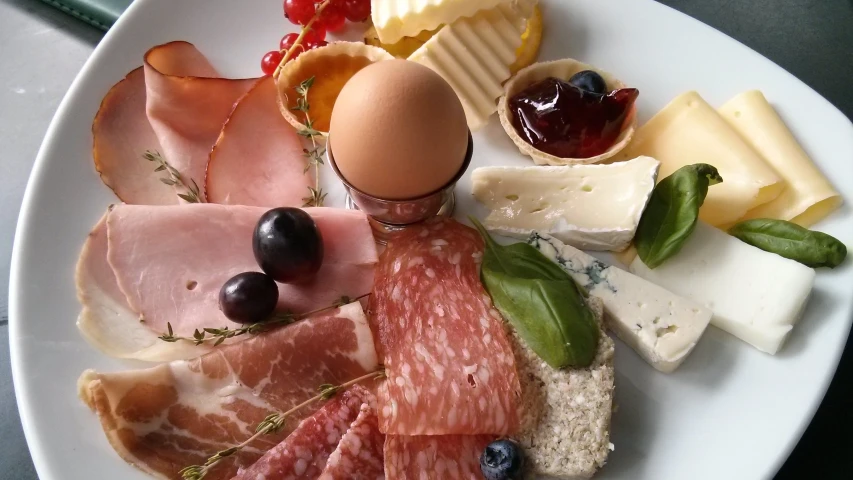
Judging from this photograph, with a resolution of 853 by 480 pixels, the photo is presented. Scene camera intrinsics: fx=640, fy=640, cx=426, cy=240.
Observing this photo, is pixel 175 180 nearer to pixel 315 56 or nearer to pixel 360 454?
pixel 315 56

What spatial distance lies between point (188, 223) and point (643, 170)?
1.18m

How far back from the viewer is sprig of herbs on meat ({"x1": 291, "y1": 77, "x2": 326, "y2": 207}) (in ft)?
5.74

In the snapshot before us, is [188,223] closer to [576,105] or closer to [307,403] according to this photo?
[307,403]

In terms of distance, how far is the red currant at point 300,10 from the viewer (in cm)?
204

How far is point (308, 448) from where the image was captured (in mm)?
1399

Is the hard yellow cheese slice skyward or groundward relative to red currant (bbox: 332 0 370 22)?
skyward

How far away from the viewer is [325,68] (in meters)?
1.96

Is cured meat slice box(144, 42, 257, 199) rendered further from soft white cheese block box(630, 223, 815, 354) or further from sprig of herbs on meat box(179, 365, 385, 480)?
soft white cheese block box(630, 223, 815, 354)

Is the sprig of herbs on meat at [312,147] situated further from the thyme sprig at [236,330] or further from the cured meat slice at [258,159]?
the thyme sprig at [236,330]

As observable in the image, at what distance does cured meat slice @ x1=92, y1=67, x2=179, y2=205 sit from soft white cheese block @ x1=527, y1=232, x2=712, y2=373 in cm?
117

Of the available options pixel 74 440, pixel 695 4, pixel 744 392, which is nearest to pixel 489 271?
pixel 744 392

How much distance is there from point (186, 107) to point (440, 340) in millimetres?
1012

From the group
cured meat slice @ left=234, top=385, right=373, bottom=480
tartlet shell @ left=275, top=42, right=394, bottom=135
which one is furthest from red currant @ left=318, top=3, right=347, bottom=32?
cured meat slice @ left=234, top=385, right=373, bottom=480

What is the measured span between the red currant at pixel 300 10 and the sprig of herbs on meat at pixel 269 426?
1.19 metres
